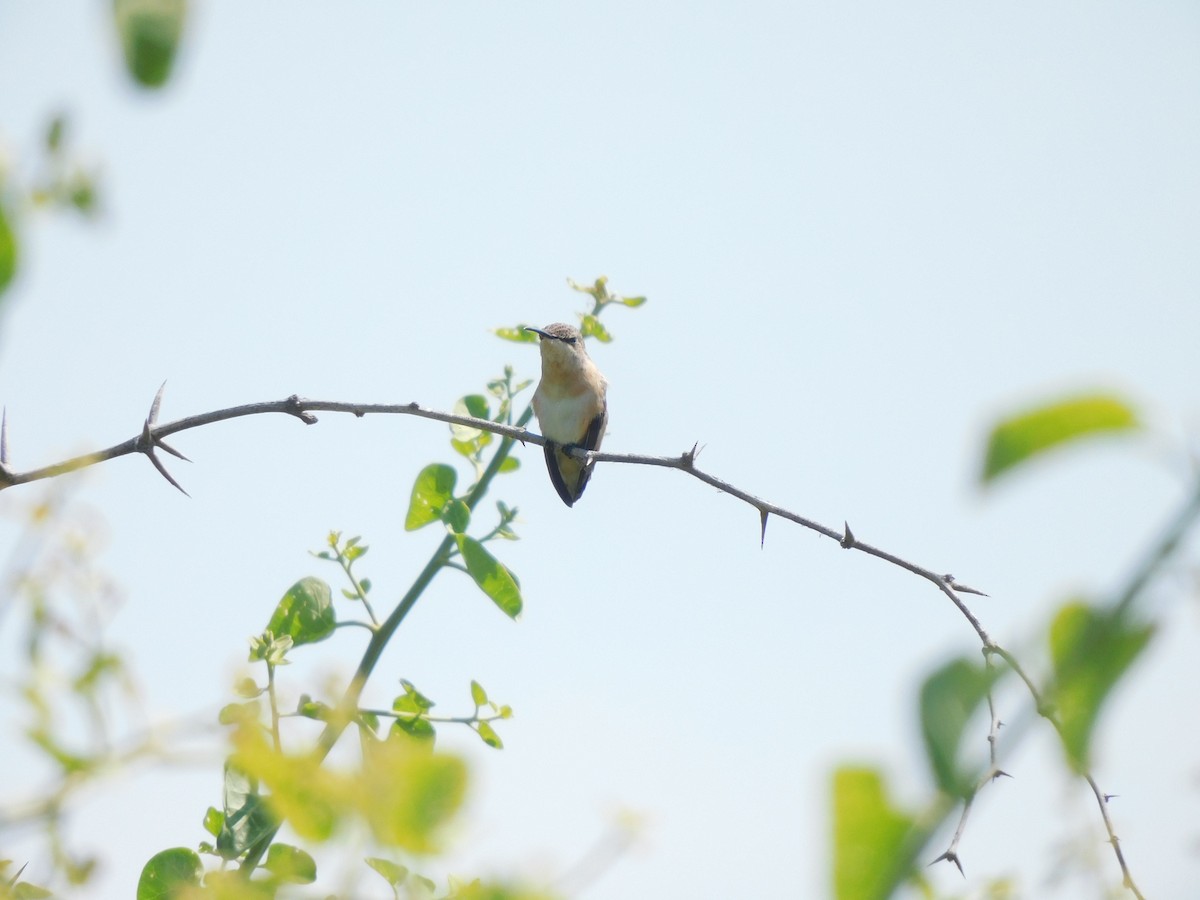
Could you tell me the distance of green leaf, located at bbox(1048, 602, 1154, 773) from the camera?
0.78 metres

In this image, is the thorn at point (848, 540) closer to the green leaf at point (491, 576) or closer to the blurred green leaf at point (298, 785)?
the green leaf at point (491, 576)

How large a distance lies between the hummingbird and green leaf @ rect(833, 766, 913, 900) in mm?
9566

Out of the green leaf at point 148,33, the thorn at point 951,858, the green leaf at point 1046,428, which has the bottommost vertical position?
the thorn at point 951,858

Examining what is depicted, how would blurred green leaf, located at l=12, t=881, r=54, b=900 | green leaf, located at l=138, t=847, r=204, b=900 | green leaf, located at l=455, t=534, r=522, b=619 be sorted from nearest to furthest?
blurred green leaf, located at l=12, t=881, r=54, b=900 < green leaf, located at l=138, t=847, r=204, b=900 < green leaf, located at l=455, t=534, r=522, b=619

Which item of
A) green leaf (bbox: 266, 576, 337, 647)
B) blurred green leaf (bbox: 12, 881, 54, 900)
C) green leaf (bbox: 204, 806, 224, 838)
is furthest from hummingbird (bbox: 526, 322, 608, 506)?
blurred green leaf (bbox: 12, 881, 54, 900)

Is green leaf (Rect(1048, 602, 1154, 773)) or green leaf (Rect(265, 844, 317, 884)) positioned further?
green leaf (Rect(265, 844, 317, 884))

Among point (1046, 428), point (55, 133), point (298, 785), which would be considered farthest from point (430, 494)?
point (1046, 428)

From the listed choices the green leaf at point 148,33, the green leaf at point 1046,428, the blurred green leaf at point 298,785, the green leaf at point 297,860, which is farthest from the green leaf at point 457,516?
the green leaf at point 1046,428

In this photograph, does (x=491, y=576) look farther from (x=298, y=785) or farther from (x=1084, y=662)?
(x=1084, y=662)

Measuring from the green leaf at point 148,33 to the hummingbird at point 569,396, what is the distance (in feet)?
31.0

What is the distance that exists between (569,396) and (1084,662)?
32.4 feet

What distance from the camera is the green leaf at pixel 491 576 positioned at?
11.5 ft

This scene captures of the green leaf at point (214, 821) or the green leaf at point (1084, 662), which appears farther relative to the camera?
the green leaf at point (214, 821)

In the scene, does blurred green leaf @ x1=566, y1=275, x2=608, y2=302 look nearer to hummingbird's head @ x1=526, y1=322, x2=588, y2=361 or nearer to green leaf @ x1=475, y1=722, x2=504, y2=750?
green leaf @ x1=475, y1=722, x2=504, y2=750
